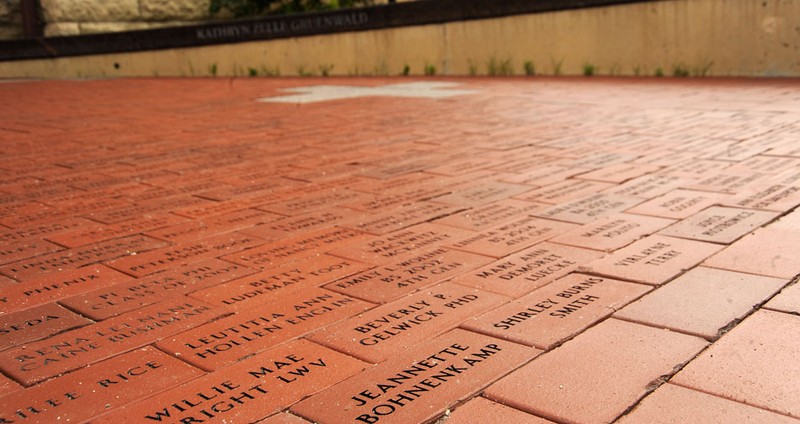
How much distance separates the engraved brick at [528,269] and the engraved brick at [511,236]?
60 millimetres

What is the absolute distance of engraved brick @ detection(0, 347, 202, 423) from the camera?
1.57 meters

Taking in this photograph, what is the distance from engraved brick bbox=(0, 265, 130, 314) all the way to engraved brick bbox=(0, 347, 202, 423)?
0.56m

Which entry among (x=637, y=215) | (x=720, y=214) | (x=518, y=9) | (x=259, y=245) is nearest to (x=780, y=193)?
(x=720, y=214)

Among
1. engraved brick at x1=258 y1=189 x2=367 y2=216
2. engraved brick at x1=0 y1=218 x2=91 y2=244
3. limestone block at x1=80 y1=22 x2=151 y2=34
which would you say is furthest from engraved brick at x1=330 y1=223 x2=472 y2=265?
limestone block at x1=80 y1=22 x2=151 y2=34

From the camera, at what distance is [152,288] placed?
2.29 meters

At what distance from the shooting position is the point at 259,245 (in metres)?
2.71

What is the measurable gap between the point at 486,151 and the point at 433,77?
5752mm

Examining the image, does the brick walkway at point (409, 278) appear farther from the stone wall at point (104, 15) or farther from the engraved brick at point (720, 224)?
the stone wall at point (104, 15)

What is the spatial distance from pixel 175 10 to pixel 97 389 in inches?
498

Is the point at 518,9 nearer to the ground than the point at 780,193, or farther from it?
farther from it

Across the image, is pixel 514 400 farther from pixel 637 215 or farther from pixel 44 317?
pixel 637 215

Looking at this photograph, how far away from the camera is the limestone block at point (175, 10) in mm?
13234

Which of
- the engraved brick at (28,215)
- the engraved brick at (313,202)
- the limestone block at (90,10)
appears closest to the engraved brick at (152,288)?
the engraved brick at (313,202)

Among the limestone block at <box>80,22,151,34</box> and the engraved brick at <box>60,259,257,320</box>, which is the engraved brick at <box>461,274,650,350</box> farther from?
the limestone block at <box>80,22,151,34</box>
